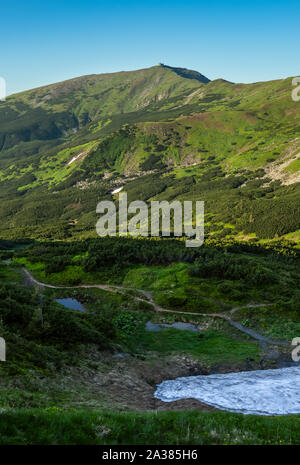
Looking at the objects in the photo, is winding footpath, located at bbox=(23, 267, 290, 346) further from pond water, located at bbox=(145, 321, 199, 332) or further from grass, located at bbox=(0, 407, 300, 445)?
grass, located at bbox=(0, 407, 300, 445)

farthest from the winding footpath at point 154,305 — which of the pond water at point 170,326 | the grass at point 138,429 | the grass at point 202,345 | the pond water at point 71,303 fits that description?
the grass at point 138,429

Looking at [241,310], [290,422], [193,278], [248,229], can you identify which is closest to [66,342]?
[290,422]

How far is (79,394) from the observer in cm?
→ 2556

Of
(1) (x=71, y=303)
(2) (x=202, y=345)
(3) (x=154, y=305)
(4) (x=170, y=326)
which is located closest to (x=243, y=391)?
(2) (x=202, y=345)

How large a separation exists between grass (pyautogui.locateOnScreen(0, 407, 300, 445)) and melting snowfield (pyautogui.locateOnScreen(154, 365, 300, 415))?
906 centimetres

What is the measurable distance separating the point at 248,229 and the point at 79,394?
16975cm

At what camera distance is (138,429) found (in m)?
16.8

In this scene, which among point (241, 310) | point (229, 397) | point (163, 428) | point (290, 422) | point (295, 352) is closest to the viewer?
point (163, 428)

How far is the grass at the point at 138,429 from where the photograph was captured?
14312mm

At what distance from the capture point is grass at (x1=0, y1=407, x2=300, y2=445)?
1431 centimetres

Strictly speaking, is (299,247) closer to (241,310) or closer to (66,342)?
(241,310)

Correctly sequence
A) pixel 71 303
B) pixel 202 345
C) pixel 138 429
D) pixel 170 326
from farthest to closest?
pixel 71 303
pixel 170 326
pixel 202 345
pixel 138 429

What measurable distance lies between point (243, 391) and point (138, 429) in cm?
1828

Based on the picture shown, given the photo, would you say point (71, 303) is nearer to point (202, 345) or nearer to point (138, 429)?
point (202, 345)
